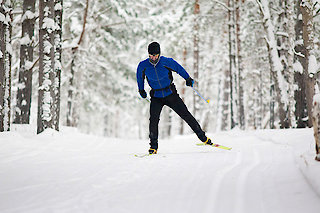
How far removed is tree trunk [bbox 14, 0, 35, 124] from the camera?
28.5ft

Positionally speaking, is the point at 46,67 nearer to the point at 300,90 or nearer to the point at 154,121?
the point at 154,121

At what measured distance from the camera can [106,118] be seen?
24.2m

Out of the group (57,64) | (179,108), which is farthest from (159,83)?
(57,64)

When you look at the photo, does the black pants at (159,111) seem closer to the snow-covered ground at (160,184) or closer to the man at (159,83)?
the man at (159,83)

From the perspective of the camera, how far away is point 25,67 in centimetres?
870

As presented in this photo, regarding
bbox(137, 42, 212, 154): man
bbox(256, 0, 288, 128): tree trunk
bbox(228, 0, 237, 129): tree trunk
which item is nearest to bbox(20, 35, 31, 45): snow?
bbox(137, 42, 212, 154): man

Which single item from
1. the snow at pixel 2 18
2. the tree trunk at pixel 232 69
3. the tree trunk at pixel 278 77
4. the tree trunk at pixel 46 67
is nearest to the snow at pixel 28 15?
the tree trunk at pixel 46 67

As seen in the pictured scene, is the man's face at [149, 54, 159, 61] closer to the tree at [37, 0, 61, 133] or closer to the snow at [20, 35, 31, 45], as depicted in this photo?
the tree at [37, 0, 61, 133]

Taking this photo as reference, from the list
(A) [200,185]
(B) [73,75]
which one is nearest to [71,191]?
(A) [200,185]

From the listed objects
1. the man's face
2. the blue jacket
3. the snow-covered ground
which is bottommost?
the snow-covered ground

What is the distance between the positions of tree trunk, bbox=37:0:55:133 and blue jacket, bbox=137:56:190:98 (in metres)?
2.68

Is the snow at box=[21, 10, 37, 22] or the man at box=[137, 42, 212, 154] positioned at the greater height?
the snow at box=[21, 10, 37, 22]

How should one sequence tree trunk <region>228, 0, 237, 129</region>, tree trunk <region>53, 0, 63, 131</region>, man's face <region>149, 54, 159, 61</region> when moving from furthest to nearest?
1. tree trunk <region>228, 0, 237, 129</region>
2. tree trunk <region>53, 0, 63, 131</region>
3. man's face <region>149, 54, 159, 61</region>

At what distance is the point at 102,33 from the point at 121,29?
106cm
